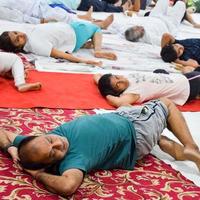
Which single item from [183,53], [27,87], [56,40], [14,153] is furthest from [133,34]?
[14,153]

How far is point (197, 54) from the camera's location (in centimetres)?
378

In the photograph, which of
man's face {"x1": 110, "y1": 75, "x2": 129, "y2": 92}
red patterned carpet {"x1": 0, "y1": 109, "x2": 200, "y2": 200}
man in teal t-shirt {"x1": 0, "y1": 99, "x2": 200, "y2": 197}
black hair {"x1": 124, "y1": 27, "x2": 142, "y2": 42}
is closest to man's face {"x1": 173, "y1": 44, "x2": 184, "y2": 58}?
black hair {"x1": 124, "y1": 27, "x2": 142, "y2": 42}

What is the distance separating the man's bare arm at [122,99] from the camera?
259 centimetres

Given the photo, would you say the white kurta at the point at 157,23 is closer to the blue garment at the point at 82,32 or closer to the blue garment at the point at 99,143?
the blue garment at the point at 82,32

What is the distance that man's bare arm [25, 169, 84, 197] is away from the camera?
1507mm

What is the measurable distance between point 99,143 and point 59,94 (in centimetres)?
107

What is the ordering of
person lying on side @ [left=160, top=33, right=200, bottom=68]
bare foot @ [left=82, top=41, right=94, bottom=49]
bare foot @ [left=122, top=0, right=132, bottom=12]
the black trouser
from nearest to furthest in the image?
the black trouser, person lying on side @ [left=160, top=33, right=200, bottom=68], bare foot @ [left=82, top=41, right=94, bottom=49], bare foot @ [left=122, top=0, right=132, bottom=12]

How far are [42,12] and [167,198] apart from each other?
10.6 feet

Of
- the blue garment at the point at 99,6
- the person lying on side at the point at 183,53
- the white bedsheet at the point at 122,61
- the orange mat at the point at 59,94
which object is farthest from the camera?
the blue garment at the point at 99,6

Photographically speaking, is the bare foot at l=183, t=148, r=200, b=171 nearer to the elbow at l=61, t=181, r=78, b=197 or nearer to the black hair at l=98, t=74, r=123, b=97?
the elbow at l=61, t=181, r=78, b=197

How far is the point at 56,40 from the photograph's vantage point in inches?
140

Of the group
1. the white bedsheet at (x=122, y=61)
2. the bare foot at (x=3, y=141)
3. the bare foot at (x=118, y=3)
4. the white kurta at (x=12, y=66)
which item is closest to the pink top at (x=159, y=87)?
the white bedsheet at (x=122, y=61)

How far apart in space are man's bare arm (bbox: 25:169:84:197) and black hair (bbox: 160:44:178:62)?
92.8 inches

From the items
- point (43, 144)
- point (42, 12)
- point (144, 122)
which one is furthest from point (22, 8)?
point (43, 144)
